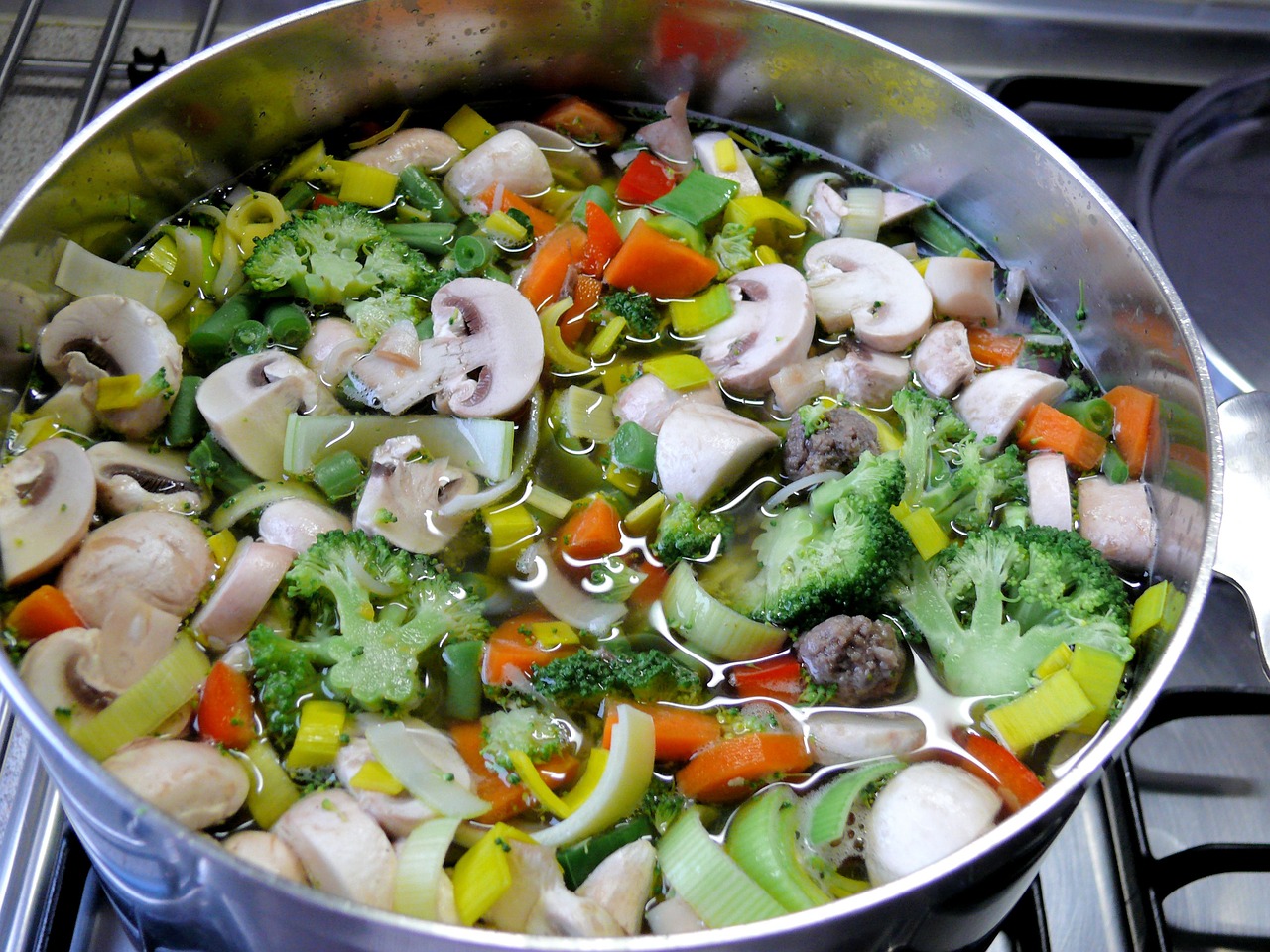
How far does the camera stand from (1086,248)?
1959 mm

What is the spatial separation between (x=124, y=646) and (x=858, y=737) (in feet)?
3.38

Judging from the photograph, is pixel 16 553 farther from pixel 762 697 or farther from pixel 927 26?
pixel 927 26

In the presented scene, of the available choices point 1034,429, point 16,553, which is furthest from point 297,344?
point 1034,429

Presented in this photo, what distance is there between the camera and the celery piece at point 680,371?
1.85 metres

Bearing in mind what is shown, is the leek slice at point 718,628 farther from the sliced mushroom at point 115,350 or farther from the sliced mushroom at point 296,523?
the sliced mushroom at point 115,350

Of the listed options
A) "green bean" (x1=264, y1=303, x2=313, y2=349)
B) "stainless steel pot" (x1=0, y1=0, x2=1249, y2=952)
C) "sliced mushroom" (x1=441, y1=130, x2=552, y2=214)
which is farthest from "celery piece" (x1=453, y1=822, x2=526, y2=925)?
"sliced mushroom" (x1=441, y1=130, x2=552, y2=214)

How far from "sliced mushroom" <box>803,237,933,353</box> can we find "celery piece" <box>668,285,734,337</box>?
0.55ft

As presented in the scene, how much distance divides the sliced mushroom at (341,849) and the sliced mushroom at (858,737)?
61 cm

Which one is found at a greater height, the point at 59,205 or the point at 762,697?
the point at 59,205

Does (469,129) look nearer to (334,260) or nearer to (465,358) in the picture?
(334,260)

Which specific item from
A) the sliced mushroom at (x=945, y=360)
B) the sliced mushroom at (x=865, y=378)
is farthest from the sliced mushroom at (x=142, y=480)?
the sliced mushroom at (x=945, y=360)

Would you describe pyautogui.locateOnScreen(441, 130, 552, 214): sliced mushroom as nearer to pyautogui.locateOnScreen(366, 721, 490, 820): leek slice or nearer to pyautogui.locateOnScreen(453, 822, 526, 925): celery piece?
pyautogui.locateOnScreen(366, 721, 490, 820): leek slice

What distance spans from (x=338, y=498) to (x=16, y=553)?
0.46m

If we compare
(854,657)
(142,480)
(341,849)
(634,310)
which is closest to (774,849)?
(854,657)
